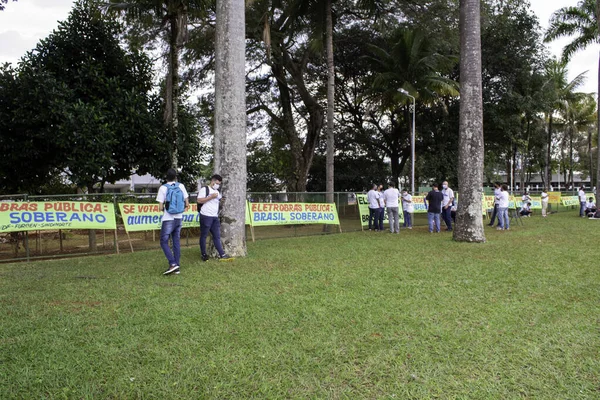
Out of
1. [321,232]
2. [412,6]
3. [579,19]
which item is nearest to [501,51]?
[579,19]

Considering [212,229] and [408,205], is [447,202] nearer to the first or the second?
[408,205]

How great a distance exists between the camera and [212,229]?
8062 millimetres

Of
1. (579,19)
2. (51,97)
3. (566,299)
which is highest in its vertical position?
(579,19)

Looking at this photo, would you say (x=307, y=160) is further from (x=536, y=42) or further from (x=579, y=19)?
(x=579, y=19)

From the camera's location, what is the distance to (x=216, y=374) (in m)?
3.26

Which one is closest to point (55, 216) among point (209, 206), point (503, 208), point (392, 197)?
point (209, 206)

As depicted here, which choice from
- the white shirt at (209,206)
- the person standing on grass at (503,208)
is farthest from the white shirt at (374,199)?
the white shirt at (209,206)

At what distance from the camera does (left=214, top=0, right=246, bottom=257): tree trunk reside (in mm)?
8594

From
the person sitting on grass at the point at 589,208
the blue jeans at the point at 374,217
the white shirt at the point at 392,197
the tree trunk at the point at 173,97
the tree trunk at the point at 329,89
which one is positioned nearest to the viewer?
the tree trunk at the point at 173,97

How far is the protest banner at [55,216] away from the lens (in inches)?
344

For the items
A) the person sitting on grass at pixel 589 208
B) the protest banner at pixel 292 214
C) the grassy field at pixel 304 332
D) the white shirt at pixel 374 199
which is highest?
the white shirt at pixel 374 199

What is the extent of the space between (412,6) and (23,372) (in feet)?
62.9

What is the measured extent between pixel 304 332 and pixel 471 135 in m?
8.87

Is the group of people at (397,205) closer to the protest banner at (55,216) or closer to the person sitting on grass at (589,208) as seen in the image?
the protest banner at (55,216)
